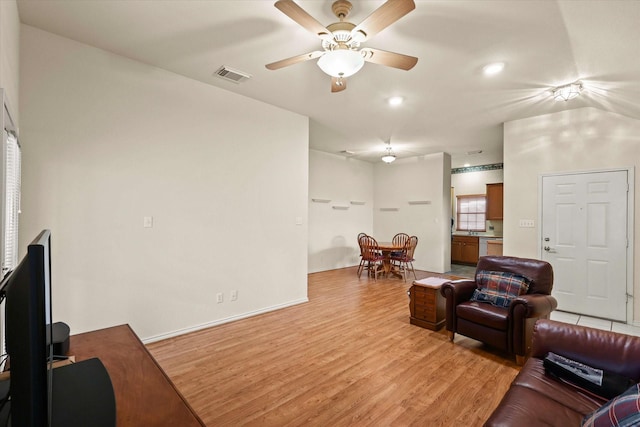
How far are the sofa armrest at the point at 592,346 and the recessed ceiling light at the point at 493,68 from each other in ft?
7.93

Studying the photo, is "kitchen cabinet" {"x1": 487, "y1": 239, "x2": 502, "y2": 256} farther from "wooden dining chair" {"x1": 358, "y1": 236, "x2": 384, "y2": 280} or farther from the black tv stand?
the black tv stand

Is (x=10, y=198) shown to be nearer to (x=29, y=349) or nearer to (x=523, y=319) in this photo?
(x=29, y=349)

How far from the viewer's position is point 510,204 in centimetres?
463

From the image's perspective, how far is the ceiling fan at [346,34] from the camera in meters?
1.85

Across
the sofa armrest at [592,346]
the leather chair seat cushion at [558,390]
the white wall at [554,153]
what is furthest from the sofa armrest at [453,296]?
the white wall at [554,153]

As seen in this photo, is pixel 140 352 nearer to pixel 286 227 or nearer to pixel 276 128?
pixel 286 227

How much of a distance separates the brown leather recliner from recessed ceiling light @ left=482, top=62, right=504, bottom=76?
78.4 inches

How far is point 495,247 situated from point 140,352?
21.8ft

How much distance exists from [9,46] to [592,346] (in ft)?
13.2

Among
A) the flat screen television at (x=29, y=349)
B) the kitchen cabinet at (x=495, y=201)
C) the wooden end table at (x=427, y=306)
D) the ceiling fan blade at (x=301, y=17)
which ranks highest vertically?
the ceiling fan blade at (x=301, y=17)

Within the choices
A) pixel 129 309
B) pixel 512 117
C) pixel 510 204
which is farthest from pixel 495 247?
Answer: pixel 129 309

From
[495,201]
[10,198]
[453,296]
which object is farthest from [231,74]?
[495,201]

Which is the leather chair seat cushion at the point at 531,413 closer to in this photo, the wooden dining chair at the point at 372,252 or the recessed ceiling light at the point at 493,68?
the recessed ceiling light at the point at 493,68

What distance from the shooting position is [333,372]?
2.57 m
